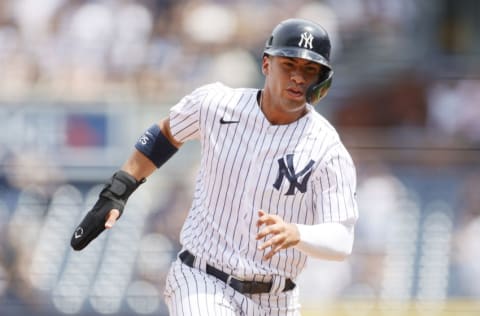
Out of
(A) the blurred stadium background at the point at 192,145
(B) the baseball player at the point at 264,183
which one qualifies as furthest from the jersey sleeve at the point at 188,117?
(A) the blurred stadium background at the point at 192,145

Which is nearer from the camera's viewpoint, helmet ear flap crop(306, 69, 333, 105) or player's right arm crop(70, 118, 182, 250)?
helmet ear flap crop(306, 69, 333, 105)

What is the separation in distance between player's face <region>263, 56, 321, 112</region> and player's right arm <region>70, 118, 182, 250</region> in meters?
0.55

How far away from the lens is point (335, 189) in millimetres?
4484

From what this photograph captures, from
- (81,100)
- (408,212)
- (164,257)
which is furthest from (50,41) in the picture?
(408,212)

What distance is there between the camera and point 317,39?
15.0 ft

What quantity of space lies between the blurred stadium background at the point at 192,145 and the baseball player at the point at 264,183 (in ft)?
11.2

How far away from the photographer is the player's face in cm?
454

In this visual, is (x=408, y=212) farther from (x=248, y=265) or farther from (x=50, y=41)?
(x=248, y=265)

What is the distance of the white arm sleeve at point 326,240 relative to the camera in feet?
14.0

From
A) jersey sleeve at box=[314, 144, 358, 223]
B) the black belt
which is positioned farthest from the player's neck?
the black belt

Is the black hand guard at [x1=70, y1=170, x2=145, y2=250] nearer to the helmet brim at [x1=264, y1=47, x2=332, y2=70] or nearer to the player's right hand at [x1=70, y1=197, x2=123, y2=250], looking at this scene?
the player's right hand at [x1=70, y1=197, x2=123, y2=250]

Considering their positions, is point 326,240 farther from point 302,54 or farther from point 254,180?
point 302,54

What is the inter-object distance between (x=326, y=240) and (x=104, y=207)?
3.20 feet

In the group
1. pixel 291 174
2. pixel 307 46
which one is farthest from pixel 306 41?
pixel 291 174
